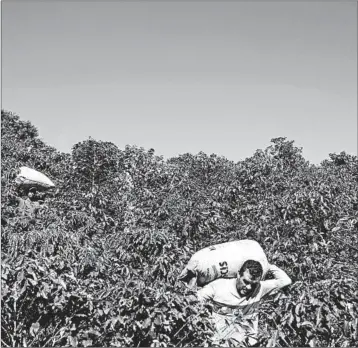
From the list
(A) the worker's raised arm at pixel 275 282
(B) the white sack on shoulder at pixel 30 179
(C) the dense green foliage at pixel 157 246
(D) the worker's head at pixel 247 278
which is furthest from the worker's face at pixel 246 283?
(B) the white sack on shoulder at pixel 30 179

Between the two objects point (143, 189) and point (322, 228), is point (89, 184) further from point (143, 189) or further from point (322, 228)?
point (322, 228)

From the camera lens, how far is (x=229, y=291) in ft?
13.3

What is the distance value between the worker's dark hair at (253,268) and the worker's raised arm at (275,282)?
0.10m

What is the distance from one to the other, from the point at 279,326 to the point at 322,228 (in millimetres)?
3047

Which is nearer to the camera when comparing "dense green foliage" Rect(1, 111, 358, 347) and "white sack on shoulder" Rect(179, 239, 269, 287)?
"dense green foliage" Rect(1, 111, 358, 347)

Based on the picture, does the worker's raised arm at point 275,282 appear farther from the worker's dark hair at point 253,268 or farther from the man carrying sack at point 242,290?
the worker's dark hair at point 253,268

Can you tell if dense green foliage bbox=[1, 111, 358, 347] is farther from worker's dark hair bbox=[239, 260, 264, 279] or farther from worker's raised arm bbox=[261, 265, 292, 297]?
worker's dark hair bbox=[239, 260, 264, 279]

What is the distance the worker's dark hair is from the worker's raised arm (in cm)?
10

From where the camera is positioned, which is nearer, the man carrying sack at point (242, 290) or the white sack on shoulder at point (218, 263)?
the man carrying sack at point (242, 290)

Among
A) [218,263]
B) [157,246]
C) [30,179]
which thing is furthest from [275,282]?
[30,179]

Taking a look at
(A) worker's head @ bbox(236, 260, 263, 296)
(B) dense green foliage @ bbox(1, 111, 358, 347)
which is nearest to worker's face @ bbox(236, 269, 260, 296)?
(A) worker's head @ bbox(236, 260, 263, 296)

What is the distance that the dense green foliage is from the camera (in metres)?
2.79

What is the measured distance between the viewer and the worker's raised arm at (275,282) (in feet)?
13.4

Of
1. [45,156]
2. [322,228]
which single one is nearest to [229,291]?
[322,228]
